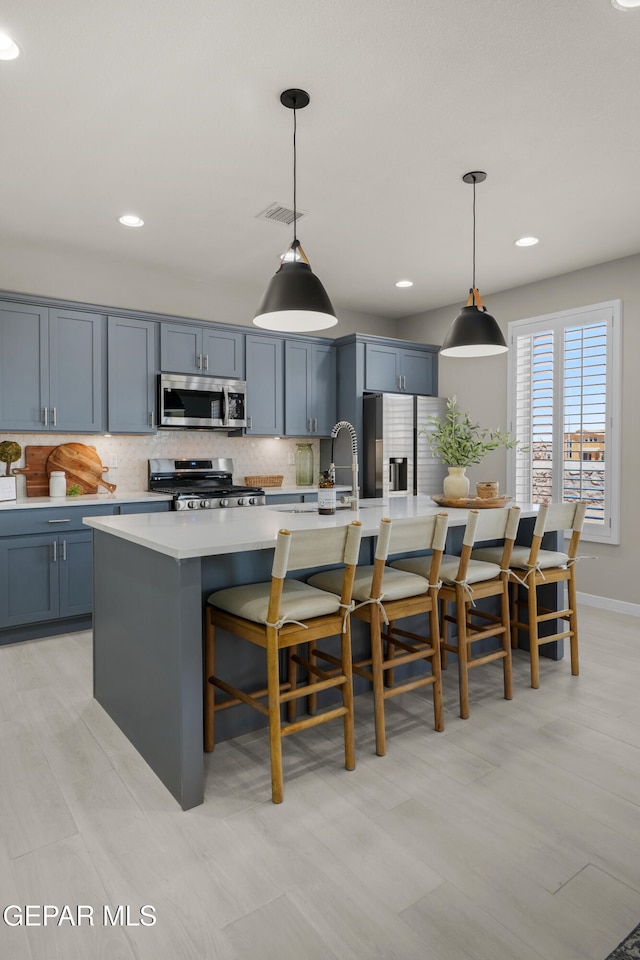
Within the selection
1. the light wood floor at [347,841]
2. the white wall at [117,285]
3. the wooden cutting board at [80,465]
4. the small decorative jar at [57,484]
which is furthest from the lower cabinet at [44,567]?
the white wall at [117,285]

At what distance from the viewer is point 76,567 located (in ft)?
13.3

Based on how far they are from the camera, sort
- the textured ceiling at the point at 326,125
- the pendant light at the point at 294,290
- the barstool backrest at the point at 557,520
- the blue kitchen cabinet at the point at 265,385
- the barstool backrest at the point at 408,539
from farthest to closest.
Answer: the blue kitchen cabinet at the point at 265,385 < the barstool backrest at the point at 557,520 < the pendant light at the point at 294,290 < the barstool backrest at the point at 408,539 < the textured ceiling at the point at 326,125

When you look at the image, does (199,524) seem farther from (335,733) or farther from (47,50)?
(47,50)

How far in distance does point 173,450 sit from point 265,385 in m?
1.01

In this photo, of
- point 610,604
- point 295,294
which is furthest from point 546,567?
point 295,294

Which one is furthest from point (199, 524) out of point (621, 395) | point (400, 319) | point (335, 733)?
point (400, 319)

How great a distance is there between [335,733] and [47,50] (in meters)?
2.97

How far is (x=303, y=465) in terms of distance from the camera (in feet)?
19.1

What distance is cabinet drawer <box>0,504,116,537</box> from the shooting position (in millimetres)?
3795

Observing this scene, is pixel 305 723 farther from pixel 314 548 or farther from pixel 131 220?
pixel 131 220

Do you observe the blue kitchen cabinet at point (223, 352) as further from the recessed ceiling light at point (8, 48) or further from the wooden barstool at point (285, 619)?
the wooden barstool at point (285, 619)

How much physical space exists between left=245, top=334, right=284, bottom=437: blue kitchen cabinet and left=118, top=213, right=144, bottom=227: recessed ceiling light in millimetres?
1496

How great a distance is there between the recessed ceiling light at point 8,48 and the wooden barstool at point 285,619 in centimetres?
208

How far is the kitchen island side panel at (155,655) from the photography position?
2.02 metres
